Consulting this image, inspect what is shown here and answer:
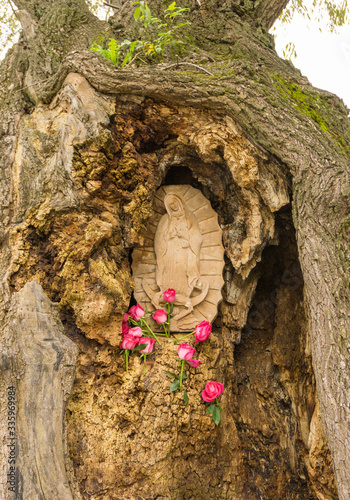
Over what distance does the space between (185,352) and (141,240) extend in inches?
35.2

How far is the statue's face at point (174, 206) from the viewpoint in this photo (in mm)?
3381

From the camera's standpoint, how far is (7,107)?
3152 millimetres

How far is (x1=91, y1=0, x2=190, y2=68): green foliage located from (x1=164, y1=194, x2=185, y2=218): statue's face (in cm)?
108

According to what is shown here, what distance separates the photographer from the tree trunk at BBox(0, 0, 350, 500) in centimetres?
240

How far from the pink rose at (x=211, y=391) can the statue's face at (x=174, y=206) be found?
1.38 meters

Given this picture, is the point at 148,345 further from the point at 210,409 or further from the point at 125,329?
the point at 210,409

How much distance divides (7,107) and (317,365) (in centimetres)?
289

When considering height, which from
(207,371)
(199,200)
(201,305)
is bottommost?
(207,371)

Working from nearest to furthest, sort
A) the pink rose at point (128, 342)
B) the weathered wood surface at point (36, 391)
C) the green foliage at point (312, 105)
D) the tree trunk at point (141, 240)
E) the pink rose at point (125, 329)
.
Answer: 1. the weathered wood surface at point (36, 391)
2. the tree trunk at point (141, 240)
3. the green foliage at point (312, 105)
4. the pink rose at point (128, 342)
5. the pink rose at point (125, 329)

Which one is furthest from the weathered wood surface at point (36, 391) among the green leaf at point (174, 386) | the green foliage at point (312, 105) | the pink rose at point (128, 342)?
the green foliage at point (312, 105)

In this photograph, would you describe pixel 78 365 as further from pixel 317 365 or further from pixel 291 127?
pixel 291 127

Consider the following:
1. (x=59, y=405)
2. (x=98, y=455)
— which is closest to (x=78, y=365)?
(x=59, y=405)

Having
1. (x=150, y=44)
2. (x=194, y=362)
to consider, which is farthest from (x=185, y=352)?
(x=150, y=44)

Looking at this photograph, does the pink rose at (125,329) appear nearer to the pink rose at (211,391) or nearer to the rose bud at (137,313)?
the rose bud at (137,313)
